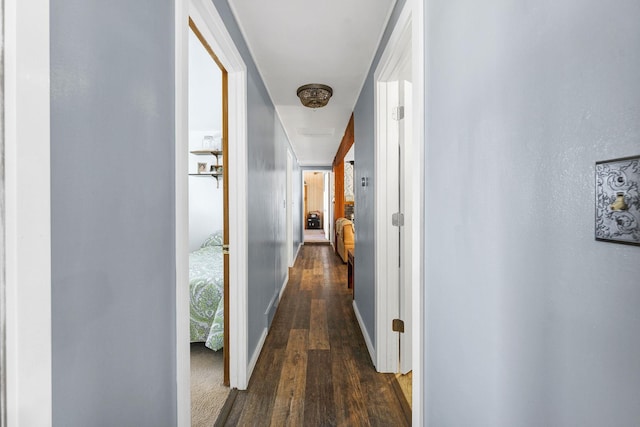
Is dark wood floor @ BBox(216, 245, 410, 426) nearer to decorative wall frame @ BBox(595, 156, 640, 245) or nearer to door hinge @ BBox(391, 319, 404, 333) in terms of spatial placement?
door hinge @ BBox(391, 319, 404, 333)

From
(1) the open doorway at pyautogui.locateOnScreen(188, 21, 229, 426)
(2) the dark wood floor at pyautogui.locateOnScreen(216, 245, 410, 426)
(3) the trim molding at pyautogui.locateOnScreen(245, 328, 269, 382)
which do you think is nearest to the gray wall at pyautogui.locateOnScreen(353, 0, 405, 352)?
(2) the dark wood floor at pyautogui.locateOnScreen(216, 245, 410, 426)

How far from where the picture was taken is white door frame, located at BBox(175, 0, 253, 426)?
1.09 metres

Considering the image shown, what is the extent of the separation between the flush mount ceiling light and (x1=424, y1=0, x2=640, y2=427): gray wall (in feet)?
6.48

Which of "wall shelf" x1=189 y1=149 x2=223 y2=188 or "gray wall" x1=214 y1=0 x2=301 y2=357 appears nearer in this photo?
"gray wall" x1=214 y1=0 x2=301 y2=357

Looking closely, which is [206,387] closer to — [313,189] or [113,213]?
[113,213]

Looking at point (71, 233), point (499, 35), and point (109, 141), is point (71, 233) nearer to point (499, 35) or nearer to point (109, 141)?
point (109, 141)

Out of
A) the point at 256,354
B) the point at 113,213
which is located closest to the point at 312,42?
the point at 113,213

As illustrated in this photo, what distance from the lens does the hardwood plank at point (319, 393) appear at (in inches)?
69.3

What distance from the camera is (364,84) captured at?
2832 millimetres

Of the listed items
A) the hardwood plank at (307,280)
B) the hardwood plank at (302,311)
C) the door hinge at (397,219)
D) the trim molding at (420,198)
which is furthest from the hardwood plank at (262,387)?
the hardwood plank at (307,280)

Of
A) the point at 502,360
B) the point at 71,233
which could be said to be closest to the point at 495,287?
the point at 502,360

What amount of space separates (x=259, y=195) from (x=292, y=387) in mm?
1461

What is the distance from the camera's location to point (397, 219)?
220 centimetres

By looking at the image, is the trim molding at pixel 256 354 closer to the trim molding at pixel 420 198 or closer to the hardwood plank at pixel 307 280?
→ the trim molding at pixel 420 198
